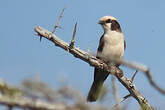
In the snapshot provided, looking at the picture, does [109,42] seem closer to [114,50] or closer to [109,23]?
[114,50]

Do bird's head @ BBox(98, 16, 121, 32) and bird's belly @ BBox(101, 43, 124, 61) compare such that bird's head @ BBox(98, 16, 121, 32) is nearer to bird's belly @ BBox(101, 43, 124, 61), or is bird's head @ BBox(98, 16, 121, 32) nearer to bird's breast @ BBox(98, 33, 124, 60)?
Answer: bird's breast @ BBox(98, 33, 124, 60)

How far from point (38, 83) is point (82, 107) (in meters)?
0.23

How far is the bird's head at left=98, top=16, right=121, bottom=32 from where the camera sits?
7.56 m

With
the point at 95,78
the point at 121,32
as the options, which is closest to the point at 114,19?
the point at 121,32

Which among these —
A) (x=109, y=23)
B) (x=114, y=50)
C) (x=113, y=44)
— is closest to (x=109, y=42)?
(x=113, y=44)

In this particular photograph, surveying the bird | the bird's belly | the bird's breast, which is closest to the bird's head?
the bird

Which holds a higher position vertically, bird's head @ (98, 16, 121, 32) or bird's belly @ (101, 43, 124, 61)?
bird's head @ (98, 16, 121, 32)

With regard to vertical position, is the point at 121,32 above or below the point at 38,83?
above

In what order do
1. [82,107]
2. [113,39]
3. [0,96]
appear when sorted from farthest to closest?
[113,39] → [0,96] → [82,107]

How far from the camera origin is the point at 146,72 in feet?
5.60

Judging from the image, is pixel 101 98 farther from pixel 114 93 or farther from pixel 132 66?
pixel 132 66

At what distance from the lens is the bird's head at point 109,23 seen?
297 inches

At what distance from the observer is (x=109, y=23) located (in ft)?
25.0

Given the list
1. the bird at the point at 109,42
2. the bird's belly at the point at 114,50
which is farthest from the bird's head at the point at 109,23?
the bird's belly at the point at 114,50
